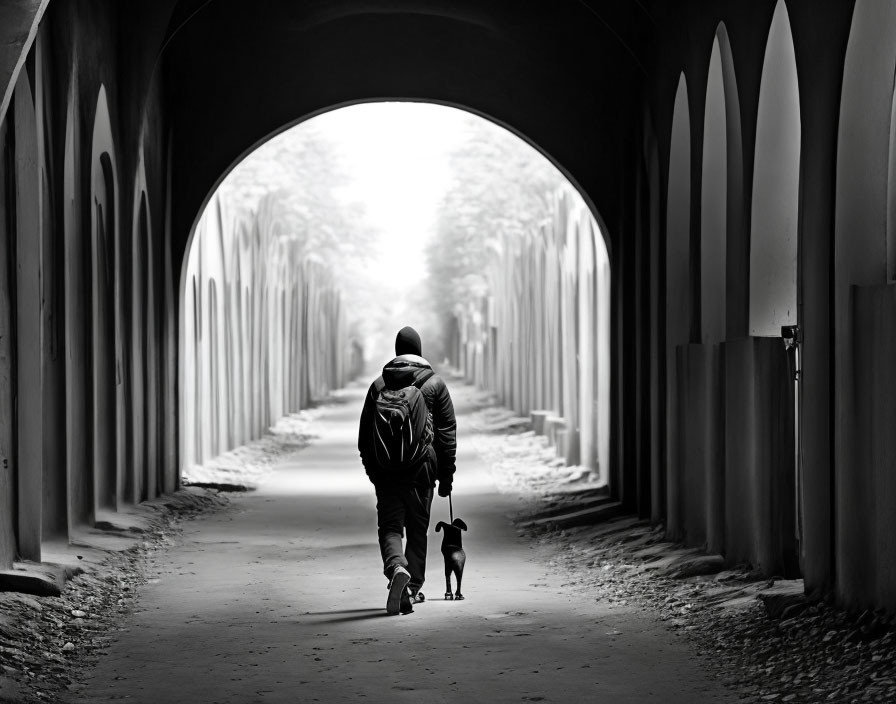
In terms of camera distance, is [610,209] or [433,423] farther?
[610,209]

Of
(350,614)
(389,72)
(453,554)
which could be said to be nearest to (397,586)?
(350,614)

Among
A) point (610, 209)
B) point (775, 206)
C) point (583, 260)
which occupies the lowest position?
point (775, 206)

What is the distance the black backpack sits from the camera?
29.5 feet

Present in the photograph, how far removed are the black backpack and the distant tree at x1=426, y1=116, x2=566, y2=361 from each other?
865 inches

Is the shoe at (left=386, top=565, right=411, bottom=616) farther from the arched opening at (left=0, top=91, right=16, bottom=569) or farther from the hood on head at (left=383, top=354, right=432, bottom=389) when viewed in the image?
the arched opening at (left=0, top=91, right=16, bottom=569)

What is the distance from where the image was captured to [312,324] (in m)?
46.9

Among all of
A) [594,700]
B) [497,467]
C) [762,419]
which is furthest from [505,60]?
[594,700]

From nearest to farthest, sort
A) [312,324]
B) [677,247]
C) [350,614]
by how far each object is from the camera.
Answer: [350,614], [677,247], [312,324]

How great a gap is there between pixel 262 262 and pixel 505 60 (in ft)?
43.2

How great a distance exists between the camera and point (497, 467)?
21484mm

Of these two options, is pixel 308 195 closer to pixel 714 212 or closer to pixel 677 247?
pixel 677 247

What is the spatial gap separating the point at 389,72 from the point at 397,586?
988 cm

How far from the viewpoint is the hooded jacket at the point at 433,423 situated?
29.9 feet

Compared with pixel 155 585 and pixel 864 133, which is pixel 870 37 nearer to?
pixel 864 133
